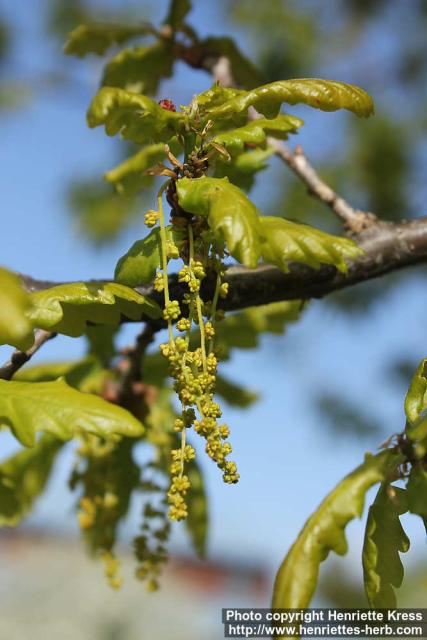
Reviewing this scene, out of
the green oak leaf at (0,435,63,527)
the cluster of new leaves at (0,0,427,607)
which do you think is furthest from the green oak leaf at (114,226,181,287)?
the green oak leaf at (0,435,63,527)

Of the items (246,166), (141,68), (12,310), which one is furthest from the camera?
(141,68)

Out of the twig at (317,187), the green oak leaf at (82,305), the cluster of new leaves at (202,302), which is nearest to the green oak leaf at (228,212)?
the cluster of new leaves at (202,302)

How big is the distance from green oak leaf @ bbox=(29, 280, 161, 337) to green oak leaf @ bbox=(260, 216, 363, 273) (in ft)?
0.51

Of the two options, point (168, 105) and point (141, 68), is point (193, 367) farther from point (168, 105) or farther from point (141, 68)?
point (141, 68)

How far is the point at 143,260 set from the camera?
2.94ft

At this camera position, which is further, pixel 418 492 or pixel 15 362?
pixel 15 362

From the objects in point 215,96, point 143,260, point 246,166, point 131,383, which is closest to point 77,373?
point 131,383

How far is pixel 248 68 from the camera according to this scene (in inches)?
67.1

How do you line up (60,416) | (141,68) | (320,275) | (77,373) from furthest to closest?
1. (141,68)
2. (77,373)
3. (320,275)
4. (60,416)

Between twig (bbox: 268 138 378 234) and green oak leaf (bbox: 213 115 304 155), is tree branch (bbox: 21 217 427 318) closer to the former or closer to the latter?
twig (bbox: 268 138 378 234)

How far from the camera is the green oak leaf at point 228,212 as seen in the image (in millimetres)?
740

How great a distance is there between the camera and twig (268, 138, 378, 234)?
50.6 inches

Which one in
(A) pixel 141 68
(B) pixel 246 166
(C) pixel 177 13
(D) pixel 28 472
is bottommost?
(D) pixel 28 472

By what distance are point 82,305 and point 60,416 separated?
164 mm
